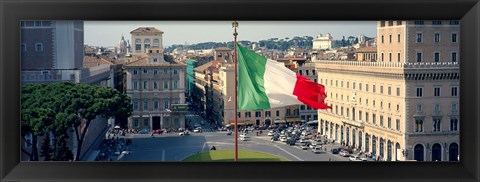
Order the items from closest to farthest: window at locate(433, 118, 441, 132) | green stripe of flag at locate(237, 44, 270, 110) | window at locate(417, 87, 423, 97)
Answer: green stripe of flag at locate(237, 44, 270, 110) < window at locate(433, 118, 441, 132) < window at locate(417, 87, 423, 97)

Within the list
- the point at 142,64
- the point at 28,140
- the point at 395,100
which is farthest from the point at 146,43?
the point at 395,100

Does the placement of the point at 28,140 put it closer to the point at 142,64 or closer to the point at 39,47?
the point at 39,47

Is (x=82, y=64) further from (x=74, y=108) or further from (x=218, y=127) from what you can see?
(x=218, y=127)

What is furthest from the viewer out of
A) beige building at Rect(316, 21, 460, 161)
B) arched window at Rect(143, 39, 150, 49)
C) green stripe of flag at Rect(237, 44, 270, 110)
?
beige building at Rect(316, 21, 460, 161)

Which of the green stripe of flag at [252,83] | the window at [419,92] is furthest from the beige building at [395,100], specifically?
the green stripe of flag at [252,83]

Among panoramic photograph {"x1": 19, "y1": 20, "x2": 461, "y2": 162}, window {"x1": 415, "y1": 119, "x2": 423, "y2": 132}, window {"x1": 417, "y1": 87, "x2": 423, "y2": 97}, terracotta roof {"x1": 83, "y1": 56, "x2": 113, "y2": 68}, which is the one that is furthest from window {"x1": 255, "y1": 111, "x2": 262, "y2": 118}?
window {"x1": 415, "y1": 119, "x2": 423, "y2": 132}

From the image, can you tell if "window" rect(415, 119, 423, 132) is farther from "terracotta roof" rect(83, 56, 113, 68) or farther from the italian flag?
the italian flag

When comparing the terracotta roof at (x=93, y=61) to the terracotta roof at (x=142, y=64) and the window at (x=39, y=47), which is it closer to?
the terracotta roof at (x=142, y=64)

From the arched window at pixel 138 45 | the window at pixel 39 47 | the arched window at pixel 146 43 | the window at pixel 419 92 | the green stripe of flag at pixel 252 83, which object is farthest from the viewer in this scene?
the window at pixel 419 92
